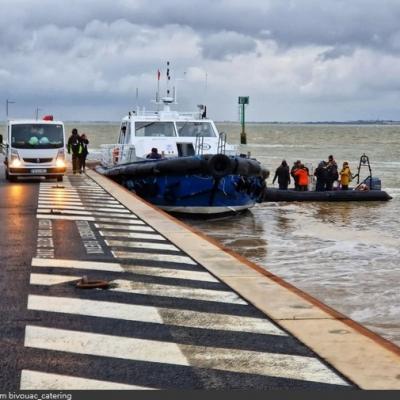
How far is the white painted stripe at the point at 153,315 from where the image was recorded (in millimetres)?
7082

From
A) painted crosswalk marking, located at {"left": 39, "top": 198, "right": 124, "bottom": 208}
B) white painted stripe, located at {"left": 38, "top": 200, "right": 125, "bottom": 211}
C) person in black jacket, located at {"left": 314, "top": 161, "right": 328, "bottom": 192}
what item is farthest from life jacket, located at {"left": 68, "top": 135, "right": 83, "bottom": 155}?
white painted stripe, located at {"left": 38, "top": 200, "right": 125, "bottom": 211}

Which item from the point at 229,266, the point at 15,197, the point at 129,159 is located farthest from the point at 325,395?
the point at 129,159

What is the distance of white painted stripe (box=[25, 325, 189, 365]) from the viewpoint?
612 cm

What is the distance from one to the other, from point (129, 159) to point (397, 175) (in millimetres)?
28796

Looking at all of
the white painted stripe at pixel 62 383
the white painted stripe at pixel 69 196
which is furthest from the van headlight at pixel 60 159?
the white painted stripe at pixel 62 383

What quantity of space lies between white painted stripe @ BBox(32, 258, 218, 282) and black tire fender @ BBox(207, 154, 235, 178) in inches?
457

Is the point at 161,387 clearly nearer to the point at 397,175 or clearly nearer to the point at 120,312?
the point at 120,312

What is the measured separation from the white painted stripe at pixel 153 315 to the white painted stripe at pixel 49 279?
29.8 inches

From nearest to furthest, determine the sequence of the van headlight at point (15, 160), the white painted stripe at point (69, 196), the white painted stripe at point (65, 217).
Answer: the white painted stripe at point (65, 217), the white painted stripe at point (69, 196), the van headlight at point (15, 160)

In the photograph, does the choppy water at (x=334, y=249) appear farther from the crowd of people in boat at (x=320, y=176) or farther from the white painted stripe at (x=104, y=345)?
the white painted stripe at (x=104, y=345)

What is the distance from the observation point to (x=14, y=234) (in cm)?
1287

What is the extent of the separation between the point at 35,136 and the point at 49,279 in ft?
57.3

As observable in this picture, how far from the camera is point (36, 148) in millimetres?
25578

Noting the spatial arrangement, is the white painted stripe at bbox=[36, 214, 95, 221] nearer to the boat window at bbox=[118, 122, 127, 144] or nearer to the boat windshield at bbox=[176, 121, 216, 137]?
the boat windshield at bbox=[176, 121, 216, 137]
